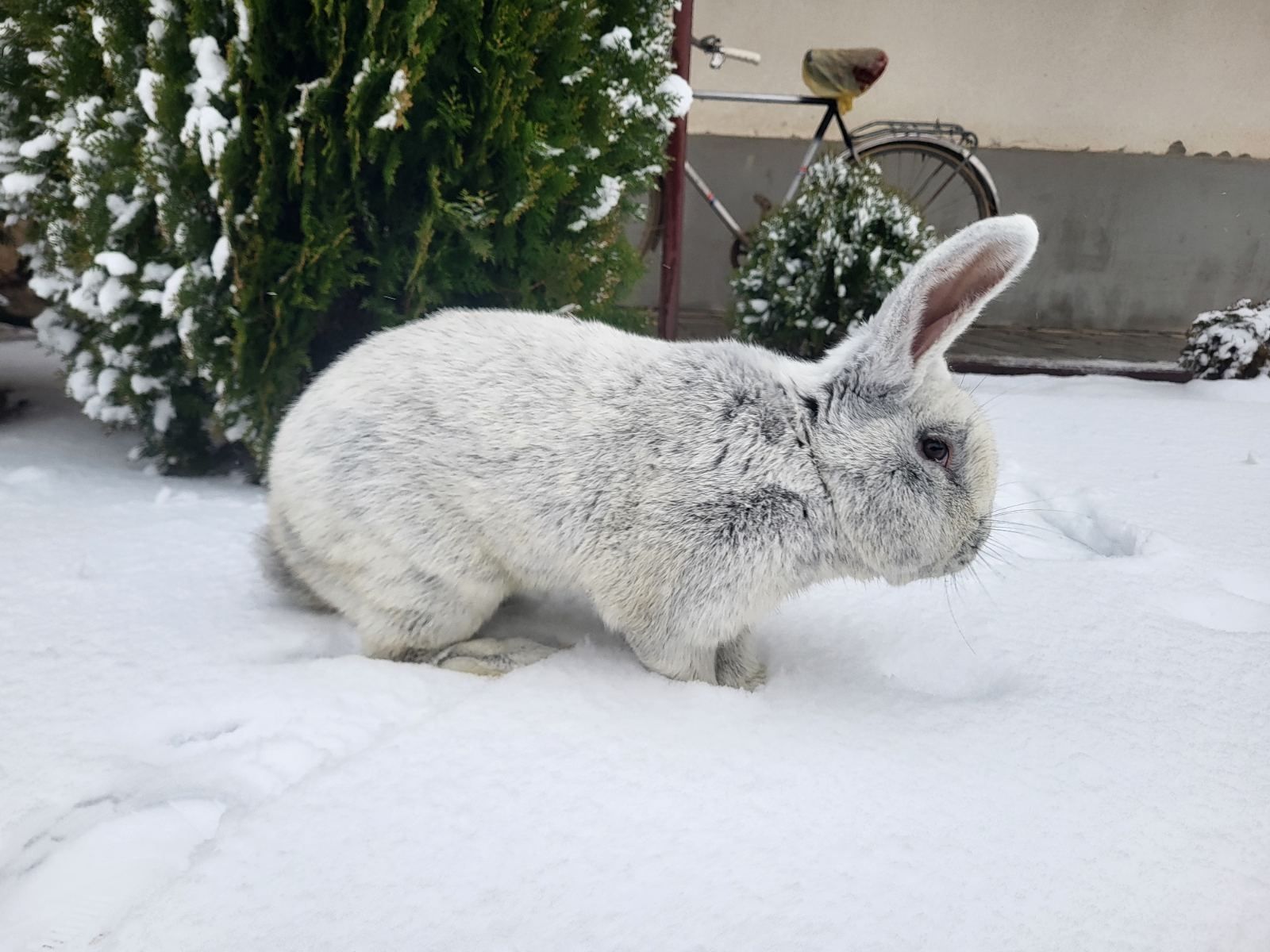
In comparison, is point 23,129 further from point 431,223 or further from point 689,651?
point 689,651

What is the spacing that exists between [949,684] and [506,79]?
1970 millimetres

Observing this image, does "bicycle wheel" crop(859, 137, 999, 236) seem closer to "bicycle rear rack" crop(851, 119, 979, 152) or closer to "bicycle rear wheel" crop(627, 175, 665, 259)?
"bicycle rear rack" crop(851, 119, 979, 152)

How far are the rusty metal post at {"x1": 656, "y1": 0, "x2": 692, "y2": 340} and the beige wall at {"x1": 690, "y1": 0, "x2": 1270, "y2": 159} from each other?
9.07 ft

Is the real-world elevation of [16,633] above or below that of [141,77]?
below

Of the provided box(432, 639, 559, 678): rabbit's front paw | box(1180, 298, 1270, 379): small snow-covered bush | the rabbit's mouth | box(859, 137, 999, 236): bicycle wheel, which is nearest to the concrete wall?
box(859, 137, 999, 236): bicycle wheel

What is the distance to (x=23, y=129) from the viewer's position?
295 cm

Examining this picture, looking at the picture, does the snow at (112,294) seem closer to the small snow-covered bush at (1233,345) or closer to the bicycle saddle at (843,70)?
the bicycle saddle at (843,70)

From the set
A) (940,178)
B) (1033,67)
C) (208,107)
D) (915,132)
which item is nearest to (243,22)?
(208,107)

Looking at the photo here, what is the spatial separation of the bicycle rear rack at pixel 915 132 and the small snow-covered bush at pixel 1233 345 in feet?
6.29

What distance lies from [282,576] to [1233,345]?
179 inches

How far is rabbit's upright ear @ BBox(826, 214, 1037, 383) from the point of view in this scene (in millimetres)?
1678

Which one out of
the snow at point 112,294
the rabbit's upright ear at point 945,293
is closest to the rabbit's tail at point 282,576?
the snow at point 112,294

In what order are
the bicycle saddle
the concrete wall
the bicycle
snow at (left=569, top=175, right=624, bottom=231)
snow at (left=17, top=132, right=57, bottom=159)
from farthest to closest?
the concrete wall, the bicycle, the bicycle saddle, snow at (left=569, top=175, right=624, bottom=231), snow at (left=17, top=132, right=57, bottom=159)

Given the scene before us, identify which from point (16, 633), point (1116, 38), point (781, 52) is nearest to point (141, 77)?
point (16, 633)
